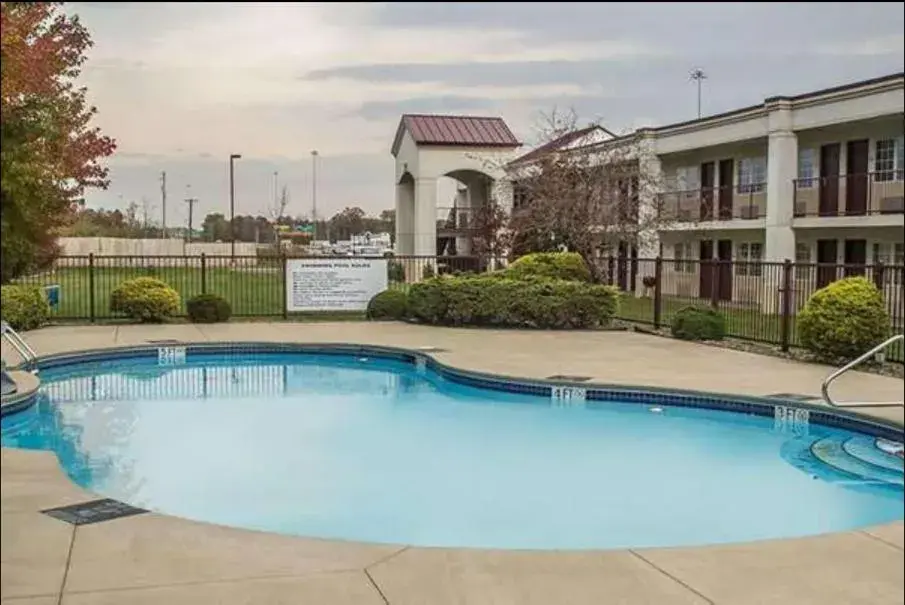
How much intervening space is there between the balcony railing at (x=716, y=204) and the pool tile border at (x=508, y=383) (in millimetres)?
13064

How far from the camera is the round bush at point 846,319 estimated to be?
1182 cm

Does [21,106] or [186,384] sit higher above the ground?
[21,106]

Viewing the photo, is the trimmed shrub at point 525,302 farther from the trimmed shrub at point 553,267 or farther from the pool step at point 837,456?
the pool step at point 837,456

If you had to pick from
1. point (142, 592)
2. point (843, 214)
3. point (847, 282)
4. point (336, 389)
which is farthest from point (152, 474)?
point (843, 214)

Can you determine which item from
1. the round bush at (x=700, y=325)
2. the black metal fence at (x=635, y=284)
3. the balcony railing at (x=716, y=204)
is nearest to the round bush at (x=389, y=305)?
the black metal fence at (x=635, y=284)

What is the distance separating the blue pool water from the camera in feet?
21.1

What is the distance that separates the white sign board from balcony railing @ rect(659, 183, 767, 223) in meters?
→ 9.42

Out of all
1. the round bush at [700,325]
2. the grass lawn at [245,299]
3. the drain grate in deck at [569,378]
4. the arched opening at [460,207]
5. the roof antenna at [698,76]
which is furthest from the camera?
the arched opening at [460,207]

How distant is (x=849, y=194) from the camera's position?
21125 millimetres

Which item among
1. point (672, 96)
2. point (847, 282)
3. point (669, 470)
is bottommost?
point (669, 470)

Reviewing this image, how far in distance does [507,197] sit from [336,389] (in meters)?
17.9

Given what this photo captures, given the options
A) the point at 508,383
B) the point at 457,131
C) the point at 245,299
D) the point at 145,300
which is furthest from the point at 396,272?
the point at 508,383

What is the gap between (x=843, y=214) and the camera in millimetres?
20516

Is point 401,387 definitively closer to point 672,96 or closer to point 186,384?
point 186,384
